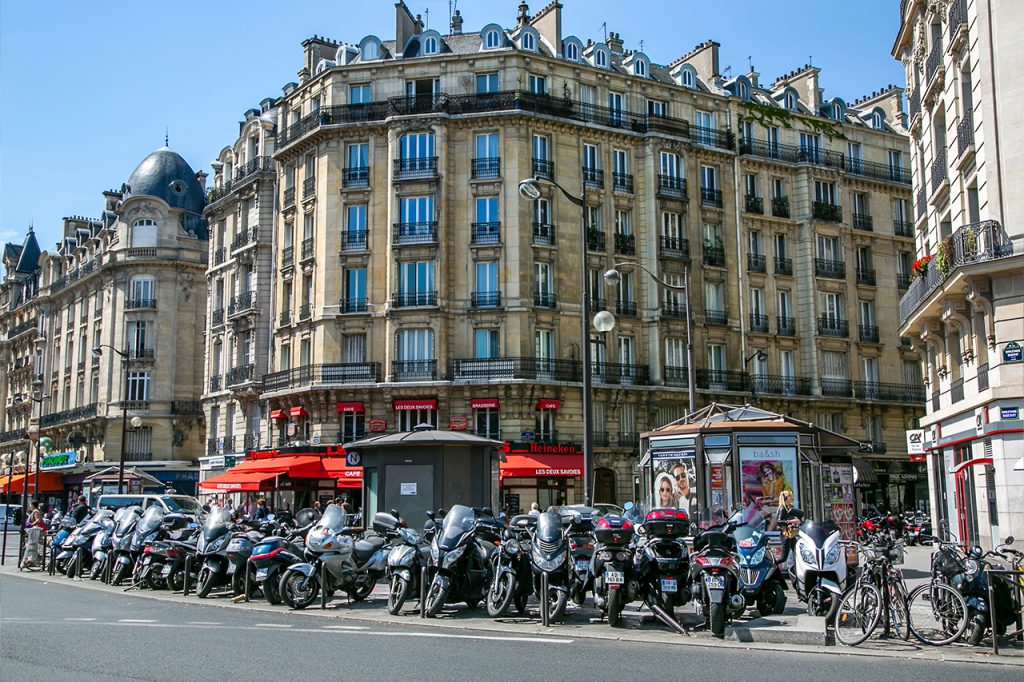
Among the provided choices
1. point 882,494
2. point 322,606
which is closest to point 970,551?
point 322,606

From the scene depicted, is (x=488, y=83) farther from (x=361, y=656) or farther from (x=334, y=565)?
(x=361, y=656)

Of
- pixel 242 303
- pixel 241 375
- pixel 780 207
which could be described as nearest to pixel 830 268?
pixel 780 207

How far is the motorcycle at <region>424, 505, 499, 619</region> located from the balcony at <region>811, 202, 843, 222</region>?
111 ft

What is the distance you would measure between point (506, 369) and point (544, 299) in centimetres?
301

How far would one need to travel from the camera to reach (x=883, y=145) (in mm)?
45750

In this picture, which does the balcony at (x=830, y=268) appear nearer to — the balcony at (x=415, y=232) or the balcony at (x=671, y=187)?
the balcony at (x=671, y=187)

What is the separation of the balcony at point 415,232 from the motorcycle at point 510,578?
2466 centimetres

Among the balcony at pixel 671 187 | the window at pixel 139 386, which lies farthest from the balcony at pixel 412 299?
the window at pixel 139 386

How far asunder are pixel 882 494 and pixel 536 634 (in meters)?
35.6

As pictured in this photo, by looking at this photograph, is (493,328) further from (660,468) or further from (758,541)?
(758,541)

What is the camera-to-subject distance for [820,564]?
10.5 meters

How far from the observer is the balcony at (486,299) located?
3525 centimetres

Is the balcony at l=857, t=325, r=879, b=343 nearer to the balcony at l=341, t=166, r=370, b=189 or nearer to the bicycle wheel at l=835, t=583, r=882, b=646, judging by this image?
the balcony at l=341, t=166, r=370, b=189

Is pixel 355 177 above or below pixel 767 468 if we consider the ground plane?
above
